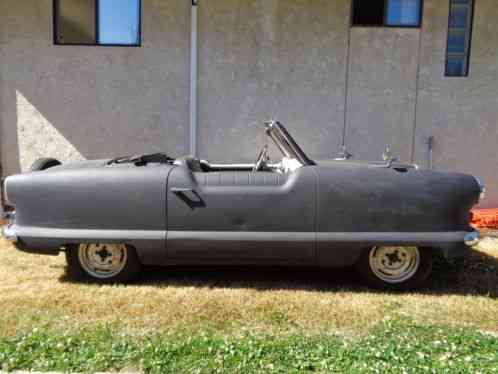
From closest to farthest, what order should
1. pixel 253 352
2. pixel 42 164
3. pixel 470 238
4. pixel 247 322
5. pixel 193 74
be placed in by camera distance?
pixel 253 352, pixel 247 322, pixel 470 238, pixel 42 164, pixel 193 74

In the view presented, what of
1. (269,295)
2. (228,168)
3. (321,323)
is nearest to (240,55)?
(228,168)

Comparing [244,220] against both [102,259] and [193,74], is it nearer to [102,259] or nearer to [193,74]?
[102,259]

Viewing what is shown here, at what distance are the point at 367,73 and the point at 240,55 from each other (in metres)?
1.99

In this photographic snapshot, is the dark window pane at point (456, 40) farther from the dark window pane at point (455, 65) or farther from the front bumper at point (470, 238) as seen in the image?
the front bumper at point (470, 238)

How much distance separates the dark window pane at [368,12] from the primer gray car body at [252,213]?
3.86m

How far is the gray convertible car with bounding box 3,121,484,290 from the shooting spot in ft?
11.7

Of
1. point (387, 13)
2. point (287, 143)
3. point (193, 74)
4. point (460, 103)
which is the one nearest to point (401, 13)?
point (387, 13)

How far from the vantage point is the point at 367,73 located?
6.64m

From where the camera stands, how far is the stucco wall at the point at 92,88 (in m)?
6.64

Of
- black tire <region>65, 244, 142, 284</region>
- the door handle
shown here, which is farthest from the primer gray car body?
black tire <region>65, 244, 142, 284</region>

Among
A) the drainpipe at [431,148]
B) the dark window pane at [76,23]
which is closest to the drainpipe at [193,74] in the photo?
the dark window pane at [76,23]

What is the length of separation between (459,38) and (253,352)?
6193mm

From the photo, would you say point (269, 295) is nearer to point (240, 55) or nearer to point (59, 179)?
point (59, 179)

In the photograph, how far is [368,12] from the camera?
21.9 ft
